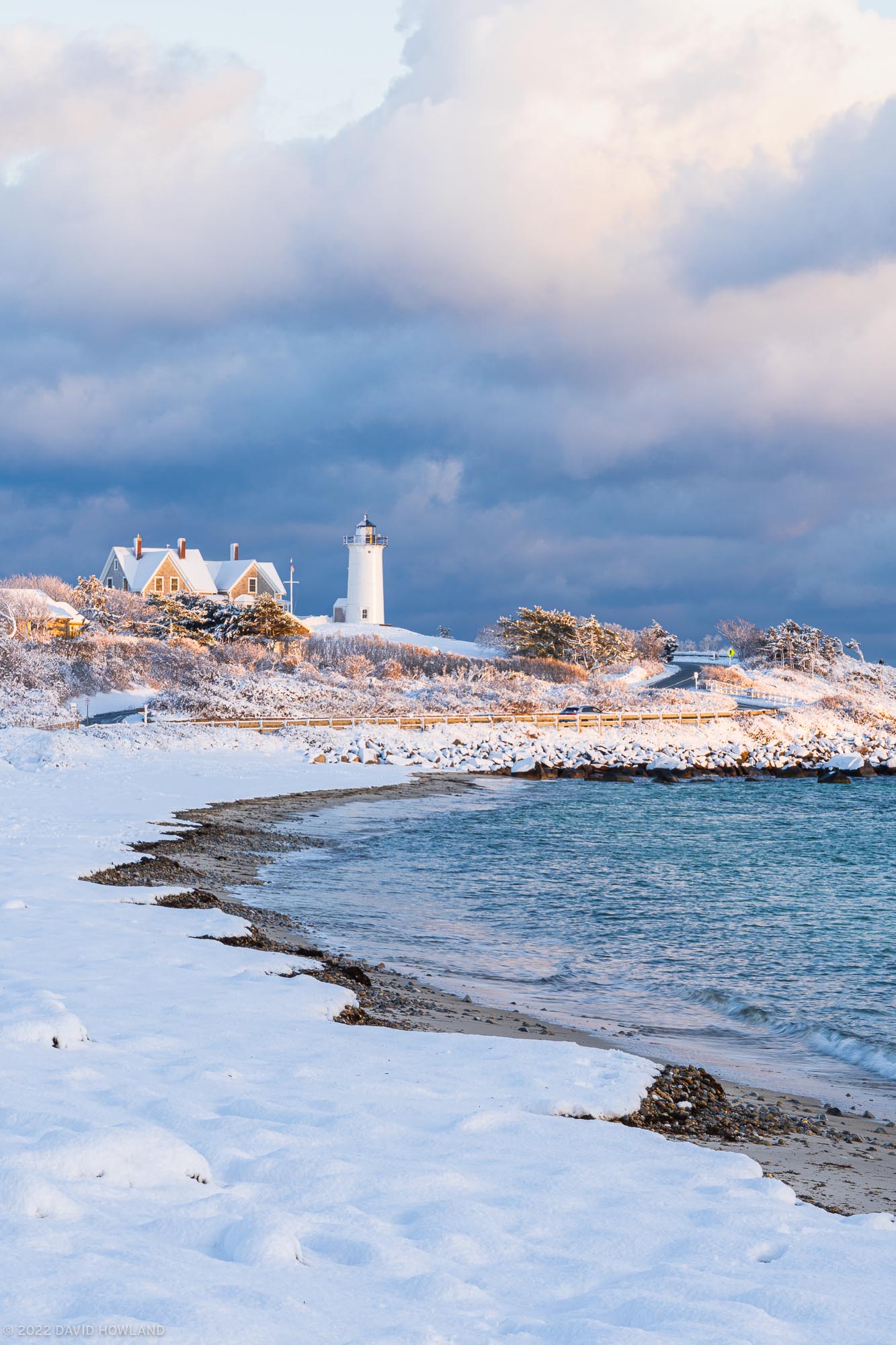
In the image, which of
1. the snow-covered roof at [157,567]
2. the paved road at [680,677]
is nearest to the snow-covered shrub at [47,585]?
the snow-covered roof at [157,567]

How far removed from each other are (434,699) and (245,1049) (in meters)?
58.3

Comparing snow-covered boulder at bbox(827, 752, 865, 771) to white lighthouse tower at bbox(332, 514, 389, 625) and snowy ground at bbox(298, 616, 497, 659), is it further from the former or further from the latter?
white lighthouse tower at bbox(332, 514, 389, 625)

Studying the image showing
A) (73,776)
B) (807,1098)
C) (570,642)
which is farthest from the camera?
(570,642)

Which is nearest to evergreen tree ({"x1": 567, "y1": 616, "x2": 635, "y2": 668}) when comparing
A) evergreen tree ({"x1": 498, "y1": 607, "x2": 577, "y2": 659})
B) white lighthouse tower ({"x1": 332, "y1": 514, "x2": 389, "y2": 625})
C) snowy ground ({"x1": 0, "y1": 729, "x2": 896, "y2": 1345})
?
evergreen tree ({"x1": 498, "y1": 607, "x2": 577, "y2": 659})

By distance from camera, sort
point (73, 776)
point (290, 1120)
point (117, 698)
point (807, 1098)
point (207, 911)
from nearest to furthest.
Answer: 1. point (290, 1120)
2. point (807, 1098)
3. point (207, 911)
4. point (73, 776)
5. point (117, 698)

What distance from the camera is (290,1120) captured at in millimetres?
6367

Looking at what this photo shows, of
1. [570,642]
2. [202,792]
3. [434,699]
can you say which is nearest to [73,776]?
[202,792]

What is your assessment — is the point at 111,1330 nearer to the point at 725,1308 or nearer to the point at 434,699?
the point at 725,1308

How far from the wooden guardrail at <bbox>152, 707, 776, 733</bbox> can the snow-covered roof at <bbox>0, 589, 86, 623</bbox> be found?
24.9 m

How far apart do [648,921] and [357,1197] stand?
1286 cm

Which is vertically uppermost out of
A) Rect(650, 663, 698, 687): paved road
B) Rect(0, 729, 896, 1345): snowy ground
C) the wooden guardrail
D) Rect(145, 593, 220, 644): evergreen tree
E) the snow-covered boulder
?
Rect(145, 593, 220, 644): evergreen tree

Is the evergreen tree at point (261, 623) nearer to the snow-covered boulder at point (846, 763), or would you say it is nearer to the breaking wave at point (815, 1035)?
the snow-covered boulder at point (846, 763)

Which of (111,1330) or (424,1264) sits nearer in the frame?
(111,1330)

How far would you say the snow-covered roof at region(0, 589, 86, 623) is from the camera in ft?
240
